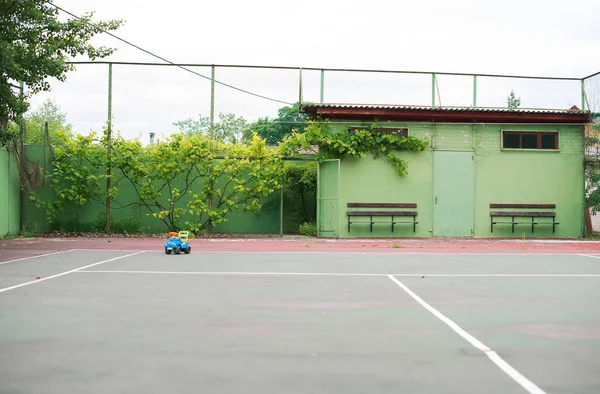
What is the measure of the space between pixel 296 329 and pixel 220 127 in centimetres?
1510

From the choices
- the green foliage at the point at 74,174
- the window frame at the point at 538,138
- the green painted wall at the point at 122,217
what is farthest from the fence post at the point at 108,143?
the window frame at the point at 538,138

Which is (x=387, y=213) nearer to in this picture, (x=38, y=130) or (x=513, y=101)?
(x=513, y=101)

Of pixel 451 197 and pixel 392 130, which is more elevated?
pixel 392 130

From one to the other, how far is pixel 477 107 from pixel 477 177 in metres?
2.24

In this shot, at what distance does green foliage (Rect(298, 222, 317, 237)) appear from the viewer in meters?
20.6

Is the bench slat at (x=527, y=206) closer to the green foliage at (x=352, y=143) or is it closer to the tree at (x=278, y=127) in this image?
the green foliage at (x=352, y=143)

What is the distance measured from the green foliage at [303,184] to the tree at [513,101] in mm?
6660

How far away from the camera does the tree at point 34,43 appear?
14484 millimetres

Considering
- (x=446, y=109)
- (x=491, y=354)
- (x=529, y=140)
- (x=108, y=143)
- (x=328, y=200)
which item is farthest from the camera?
(x=529, y=140)

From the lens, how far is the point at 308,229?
2066 cm

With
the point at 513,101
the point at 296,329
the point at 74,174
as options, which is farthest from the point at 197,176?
the point at 296,329

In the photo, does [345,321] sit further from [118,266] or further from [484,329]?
[118,266]

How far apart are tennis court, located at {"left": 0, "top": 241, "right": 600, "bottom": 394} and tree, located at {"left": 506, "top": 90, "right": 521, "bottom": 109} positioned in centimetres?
996

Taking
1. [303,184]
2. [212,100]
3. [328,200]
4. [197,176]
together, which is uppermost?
[212,100]
